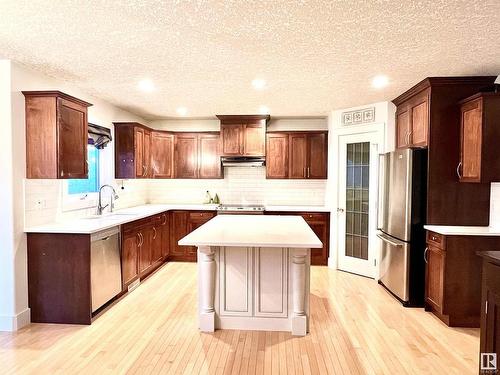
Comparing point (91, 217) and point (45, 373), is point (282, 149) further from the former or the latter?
point (45, 373)

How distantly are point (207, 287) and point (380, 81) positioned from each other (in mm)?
2857

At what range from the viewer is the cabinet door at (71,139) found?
323 cm

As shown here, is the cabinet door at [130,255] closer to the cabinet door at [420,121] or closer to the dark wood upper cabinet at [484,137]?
the cabinet door at [420,121]

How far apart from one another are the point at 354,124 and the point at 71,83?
3.85m

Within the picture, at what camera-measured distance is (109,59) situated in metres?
3.03

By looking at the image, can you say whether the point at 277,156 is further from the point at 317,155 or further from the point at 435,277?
the point at 435,277

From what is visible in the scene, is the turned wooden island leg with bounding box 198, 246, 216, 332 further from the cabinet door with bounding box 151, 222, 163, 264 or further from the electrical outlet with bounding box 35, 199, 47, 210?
the cabinet door with bounding box 151, 222, 163, 264

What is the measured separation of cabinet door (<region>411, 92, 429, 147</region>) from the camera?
11.9ft

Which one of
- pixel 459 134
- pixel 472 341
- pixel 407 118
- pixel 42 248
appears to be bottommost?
pixel 472 341

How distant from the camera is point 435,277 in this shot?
3410 mm

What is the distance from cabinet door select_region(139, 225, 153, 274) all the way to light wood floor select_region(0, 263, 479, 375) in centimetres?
82

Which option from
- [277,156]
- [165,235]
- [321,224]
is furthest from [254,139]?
[165,235]

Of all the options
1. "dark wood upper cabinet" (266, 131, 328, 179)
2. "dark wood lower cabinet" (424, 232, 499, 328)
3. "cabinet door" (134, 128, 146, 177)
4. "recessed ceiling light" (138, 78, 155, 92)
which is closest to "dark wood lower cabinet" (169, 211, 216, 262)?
"cabinet door" (134, 128, 146, 177)

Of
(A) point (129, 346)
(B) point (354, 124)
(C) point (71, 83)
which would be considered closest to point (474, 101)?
(B) point (354, 124)
